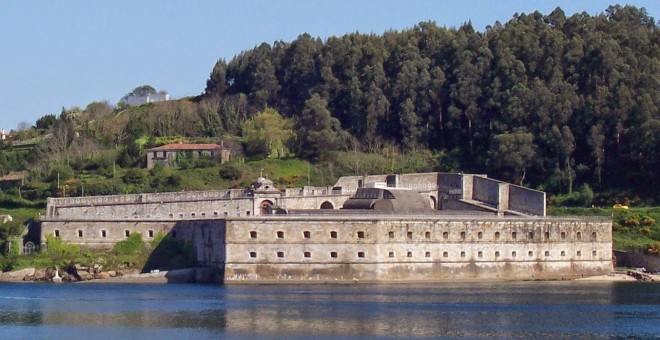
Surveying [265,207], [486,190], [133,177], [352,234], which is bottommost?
[352,234]

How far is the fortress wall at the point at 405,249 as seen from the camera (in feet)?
222

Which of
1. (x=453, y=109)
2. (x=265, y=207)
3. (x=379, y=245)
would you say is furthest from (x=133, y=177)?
(x=379, y=245)

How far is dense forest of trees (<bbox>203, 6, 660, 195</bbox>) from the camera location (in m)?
86.1

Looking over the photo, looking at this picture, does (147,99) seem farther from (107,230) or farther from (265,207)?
(107,230)

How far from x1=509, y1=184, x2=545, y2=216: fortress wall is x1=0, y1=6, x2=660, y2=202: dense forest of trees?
5172mm

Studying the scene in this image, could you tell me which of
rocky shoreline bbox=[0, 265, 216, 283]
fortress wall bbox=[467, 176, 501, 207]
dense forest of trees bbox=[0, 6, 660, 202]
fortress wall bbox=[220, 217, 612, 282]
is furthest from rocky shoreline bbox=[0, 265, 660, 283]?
dense forest of trees bbox=[0, 6, 660, 202]

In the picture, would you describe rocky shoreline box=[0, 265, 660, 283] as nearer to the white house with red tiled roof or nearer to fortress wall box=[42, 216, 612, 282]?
fortress wall box=[42, 216, 612, 282]

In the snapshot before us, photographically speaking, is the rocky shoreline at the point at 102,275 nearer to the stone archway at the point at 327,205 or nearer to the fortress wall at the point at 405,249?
the fortress wall at the point at 405,249

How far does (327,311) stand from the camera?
54.0 m

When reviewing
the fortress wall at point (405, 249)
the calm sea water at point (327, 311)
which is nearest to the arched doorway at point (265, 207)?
the fortress wall at point (405, 249)

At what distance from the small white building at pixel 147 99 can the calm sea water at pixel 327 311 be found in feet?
184

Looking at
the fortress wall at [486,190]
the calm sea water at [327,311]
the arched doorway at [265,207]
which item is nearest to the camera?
the calm sea water at [327,311]

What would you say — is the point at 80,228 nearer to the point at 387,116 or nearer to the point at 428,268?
the point at 428,268

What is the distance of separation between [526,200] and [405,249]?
12957 millimetres
